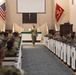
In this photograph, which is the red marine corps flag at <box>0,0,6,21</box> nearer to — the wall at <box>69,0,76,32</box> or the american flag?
the american flag

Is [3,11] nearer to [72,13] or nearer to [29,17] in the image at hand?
[29,17]

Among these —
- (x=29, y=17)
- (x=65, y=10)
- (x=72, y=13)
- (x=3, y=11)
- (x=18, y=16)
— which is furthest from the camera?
(x=18, y=16)

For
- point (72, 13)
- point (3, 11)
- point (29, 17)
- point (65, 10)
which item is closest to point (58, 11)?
point (65, 10)

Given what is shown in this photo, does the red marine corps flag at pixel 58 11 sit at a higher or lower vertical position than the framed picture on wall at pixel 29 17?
higher

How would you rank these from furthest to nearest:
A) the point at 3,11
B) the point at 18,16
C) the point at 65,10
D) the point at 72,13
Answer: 1. the point at 18,16
2. the point at 65,10
3. the point at 3,11
4. the point at 72,13

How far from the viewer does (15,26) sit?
1089 inches

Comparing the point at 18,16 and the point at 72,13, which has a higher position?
the point at 72,13

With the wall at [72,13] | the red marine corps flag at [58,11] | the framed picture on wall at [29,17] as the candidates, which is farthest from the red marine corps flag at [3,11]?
the wall at [72,13]

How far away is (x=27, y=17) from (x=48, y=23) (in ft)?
8.57

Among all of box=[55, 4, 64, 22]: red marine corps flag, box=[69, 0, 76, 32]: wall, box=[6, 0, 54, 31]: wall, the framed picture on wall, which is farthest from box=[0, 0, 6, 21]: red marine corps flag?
box=[69, 0, 76, 32]: wall

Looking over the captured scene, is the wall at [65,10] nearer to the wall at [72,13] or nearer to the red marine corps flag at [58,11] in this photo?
the red marine corps flag at [58,11]

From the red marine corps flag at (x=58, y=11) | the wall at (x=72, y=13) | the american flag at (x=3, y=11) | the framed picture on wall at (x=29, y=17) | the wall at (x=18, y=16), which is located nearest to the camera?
the wall at (x=72, y=13)

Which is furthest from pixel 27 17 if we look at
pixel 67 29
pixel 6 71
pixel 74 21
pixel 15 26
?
pixel 6 71

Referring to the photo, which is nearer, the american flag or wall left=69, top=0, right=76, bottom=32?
wall left=69, top=0, right=76, bottom=32
